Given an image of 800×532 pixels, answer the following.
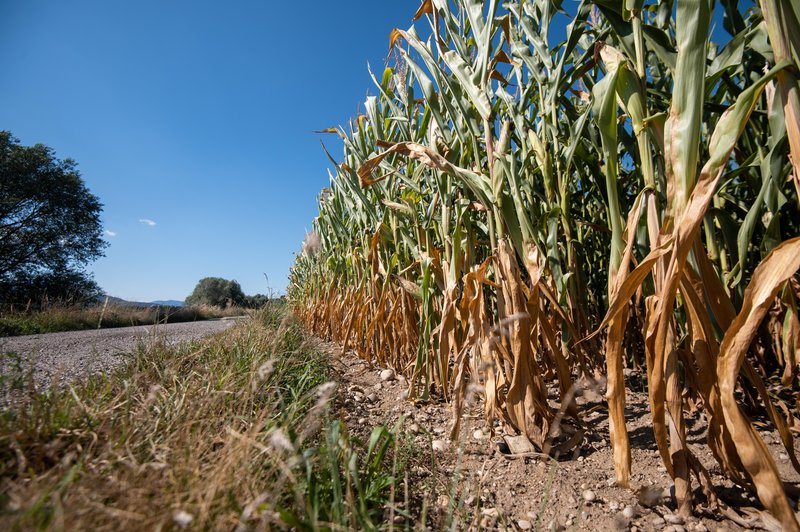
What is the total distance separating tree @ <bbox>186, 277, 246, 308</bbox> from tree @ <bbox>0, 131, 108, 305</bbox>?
1351cm

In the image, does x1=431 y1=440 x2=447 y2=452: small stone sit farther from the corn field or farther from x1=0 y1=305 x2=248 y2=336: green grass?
x1=0 y1=305 x2=248 y2=336: green grass

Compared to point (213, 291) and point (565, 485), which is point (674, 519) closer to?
point (565, 485)

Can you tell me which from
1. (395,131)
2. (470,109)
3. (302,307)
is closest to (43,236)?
(302,307)

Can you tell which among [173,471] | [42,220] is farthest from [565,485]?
[42,220]

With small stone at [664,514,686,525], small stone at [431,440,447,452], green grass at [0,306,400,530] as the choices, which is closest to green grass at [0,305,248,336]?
green grass at [0,306,400,530]

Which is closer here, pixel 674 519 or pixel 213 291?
pixel 674 519

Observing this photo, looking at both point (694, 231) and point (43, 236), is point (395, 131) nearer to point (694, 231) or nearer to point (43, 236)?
point (694, 231)

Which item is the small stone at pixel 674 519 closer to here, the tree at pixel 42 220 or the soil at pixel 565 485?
the soil at pixel 565 485

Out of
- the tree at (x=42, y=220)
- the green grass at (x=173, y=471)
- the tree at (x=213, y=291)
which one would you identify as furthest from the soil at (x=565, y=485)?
the tree at (x=213, y=291)

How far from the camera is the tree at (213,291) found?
101 ft

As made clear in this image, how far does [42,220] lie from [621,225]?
69.1 feet

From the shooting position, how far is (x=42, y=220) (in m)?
15.4

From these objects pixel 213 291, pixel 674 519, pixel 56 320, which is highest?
pixel 213 291

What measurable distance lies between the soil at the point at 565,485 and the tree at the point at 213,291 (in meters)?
31.4
